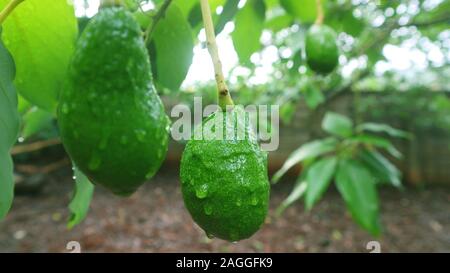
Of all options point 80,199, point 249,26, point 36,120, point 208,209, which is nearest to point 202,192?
point 208,209

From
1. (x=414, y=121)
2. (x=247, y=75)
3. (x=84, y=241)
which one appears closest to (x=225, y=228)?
(x=247, y=75)

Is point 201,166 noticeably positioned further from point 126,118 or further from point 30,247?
point 30,247

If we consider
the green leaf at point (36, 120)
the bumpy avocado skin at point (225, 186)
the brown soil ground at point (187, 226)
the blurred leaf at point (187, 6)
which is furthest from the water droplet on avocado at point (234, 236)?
the brown soil ground at point (187, 226)

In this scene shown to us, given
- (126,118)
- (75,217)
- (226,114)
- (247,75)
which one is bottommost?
(247,75)

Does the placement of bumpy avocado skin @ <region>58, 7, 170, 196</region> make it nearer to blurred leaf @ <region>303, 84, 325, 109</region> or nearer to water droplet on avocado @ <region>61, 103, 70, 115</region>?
water droplet on avocado @ <region>61, 103, 70, 115</region>

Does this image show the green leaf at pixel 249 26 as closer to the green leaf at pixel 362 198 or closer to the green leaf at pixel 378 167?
the green leaf at pixel 362 198

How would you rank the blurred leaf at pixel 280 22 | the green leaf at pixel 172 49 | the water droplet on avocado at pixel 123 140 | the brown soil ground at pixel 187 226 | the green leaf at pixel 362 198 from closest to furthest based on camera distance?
the water droplet on avocado at pixel 123 140
the green leaf at pixel 172 49
the blurred leaf at pixel 280 22
the green leaf at pixel 362 198
the brown soil ground at pixel 187 226
